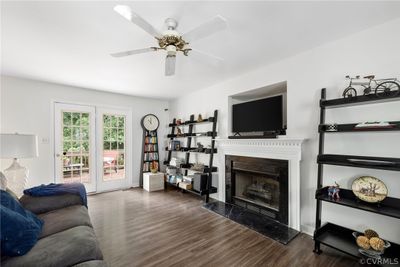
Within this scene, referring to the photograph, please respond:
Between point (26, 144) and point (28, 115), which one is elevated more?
point (28, 115)

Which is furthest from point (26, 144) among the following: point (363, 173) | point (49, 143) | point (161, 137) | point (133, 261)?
point (363, 173)

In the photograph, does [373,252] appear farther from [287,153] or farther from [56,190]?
[56,190]

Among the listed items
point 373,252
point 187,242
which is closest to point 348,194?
point 373,252

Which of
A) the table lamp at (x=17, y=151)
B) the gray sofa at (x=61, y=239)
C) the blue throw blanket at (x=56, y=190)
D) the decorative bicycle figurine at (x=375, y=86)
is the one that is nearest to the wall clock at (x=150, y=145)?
the table lamp at (x=17, y=151)

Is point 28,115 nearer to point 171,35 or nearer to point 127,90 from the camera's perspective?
point 127,90

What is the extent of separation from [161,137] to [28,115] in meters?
2.74

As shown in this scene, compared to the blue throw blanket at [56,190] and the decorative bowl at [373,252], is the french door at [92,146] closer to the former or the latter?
the blue throw blanket at [56,190]

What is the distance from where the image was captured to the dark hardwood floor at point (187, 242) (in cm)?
190

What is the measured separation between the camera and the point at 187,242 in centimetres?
224

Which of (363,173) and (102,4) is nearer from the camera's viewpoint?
(102,4)

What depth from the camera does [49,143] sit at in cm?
372

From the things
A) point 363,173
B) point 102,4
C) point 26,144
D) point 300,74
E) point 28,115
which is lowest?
point 363,173

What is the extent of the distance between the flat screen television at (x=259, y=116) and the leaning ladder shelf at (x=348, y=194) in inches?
24.3

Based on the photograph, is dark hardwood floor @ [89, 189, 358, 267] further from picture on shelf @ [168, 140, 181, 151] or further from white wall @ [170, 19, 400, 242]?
picture on shelf @ [168, 140, 181, 151]
